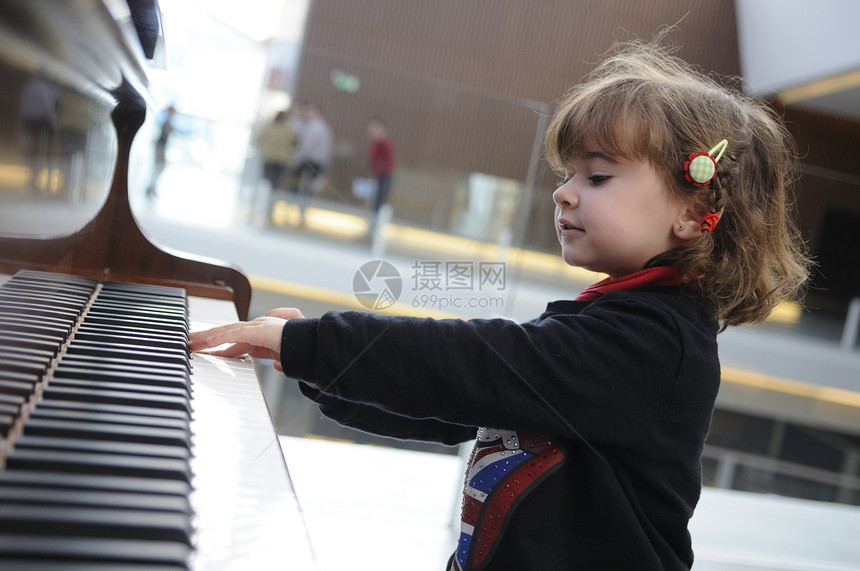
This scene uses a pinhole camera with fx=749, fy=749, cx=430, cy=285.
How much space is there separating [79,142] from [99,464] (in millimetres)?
489

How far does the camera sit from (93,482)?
46cm

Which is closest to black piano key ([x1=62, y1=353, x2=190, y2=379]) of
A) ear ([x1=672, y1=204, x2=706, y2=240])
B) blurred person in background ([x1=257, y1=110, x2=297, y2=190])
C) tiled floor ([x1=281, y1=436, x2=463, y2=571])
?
ear ([x1=672, y1=204, x2=706, y2=240])

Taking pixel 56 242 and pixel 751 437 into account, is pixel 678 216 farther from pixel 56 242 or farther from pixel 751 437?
pixel 751 437

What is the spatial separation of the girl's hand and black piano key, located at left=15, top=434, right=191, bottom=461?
0.23 m

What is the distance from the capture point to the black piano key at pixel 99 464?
0.46 metres

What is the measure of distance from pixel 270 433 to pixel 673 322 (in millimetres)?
423

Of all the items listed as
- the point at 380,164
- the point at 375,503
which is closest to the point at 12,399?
the point at 375,503

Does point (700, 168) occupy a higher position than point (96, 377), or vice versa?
point (700, 168)

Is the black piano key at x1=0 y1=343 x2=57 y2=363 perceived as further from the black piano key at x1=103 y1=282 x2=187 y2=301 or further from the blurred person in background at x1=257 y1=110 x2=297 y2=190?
the blurred person in background at x1=257 y1=110 x2=297 y2=190

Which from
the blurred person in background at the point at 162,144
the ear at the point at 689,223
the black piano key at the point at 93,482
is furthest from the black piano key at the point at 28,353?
the blurred person in background at the point at 162,144

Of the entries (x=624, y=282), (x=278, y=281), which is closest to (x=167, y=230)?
(x=278, y=281)

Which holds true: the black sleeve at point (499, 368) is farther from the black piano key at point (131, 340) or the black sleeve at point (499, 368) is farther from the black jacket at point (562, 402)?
the black piano key at point (131, 340)

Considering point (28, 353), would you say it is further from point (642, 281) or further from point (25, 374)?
point (642, 281)

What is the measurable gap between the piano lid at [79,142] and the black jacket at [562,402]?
27cm
